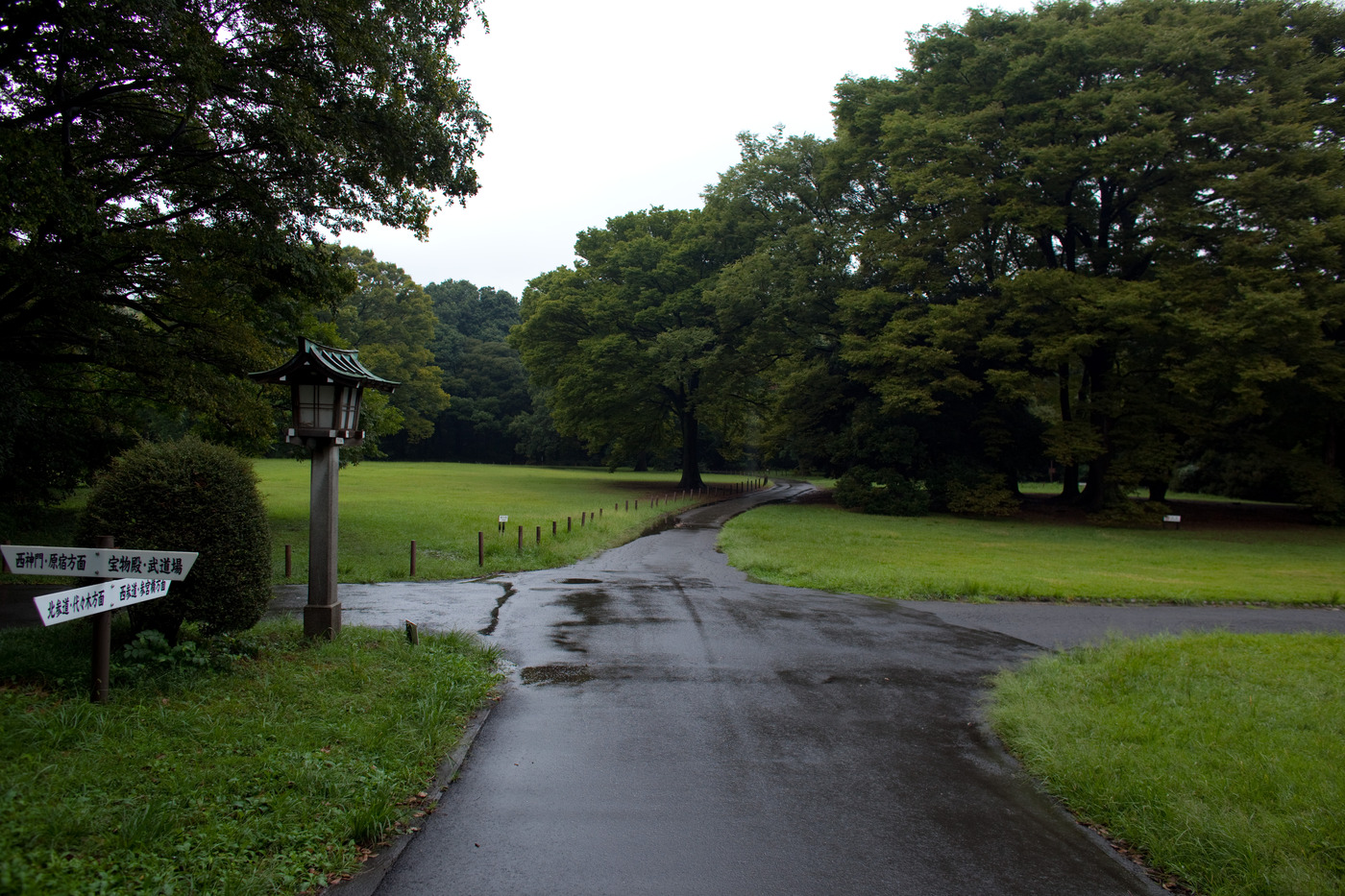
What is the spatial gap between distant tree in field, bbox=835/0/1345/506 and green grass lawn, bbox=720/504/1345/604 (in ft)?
14.5

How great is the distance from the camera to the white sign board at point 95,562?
460 centimetres

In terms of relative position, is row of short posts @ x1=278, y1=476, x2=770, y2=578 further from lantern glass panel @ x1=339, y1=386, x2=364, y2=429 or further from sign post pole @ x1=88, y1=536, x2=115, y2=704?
sign post pole @ x1=88, y1=536, x2=115, y2=704

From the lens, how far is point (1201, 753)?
5.12 metres

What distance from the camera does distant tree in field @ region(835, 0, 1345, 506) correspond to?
2434 cm

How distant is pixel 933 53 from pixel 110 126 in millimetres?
31007

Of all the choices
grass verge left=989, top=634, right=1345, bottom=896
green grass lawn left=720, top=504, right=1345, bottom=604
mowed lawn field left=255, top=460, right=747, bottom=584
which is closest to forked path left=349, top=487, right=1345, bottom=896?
grass verge left=989, top=634, right=1345, bottom=896

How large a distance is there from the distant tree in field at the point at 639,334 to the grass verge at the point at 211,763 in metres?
30.0

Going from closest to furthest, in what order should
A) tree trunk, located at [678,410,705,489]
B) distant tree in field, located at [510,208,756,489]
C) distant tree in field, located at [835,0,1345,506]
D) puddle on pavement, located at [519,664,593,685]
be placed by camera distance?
puddle on pavement, located at [519,664,593,685], distant tree in field, located at [835,0,1345,506], distant tree in field, located at [510,208,756,489], tree trunk, located at [678,410,705,489]

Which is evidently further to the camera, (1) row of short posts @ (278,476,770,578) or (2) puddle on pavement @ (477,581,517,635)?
(1) row of short posts @ (278,476,770,578)

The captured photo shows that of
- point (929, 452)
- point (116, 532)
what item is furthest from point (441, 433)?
point (116, 532)

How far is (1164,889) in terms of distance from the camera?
3.78 m

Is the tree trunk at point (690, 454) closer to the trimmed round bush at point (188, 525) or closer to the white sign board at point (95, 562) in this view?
the trimmed round bush at point (188, 525)

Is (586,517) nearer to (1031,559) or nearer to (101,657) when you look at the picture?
(1031,559)

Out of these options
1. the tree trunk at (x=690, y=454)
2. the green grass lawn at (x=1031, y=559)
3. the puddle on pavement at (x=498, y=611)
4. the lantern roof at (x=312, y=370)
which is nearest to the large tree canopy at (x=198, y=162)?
the lantern roof at (x=312, y=370)
